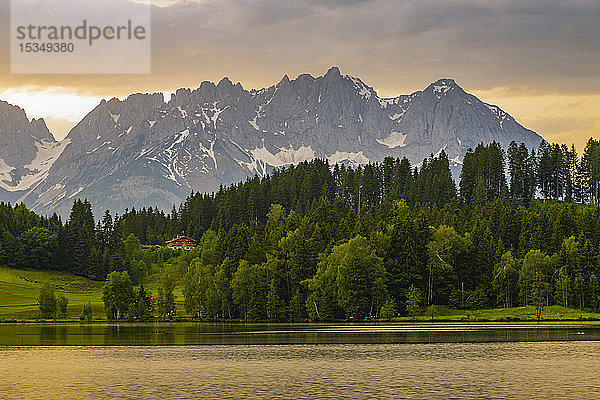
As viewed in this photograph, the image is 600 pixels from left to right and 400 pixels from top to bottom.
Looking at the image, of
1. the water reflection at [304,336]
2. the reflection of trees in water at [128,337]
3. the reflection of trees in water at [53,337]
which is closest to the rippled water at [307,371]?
the water reflection at [304,336]

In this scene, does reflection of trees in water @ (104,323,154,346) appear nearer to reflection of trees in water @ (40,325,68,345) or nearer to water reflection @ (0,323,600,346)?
water reflection @ (0,323,600,346)

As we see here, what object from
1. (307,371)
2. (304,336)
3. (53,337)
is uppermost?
(53,337)

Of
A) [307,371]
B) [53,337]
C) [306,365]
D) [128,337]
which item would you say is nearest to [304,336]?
[128,337]

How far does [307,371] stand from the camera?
80.6m

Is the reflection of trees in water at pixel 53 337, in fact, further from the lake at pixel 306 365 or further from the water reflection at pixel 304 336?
the lake at pixel 306 365

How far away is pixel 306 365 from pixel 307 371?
540cm

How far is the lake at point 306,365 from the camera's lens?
220ft

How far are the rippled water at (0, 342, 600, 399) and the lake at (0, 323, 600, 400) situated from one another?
0.11m

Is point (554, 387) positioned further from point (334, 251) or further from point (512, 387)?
point (334, 251)

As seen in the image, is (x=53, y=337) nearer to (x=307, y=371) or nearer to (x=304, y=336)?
(x=304, y=336)

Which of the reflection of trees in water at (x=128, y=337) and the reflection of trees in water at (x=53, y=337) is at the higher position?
the reflection of trees in water at (x=53, y=337)

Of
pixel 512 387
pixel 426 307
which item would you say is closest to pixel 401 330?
pixel 426 307

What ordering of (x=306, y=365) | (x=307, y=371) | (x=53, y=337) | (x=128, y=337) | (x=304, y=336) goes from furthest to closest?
(x=53, y=337), (x=128, y=337), (x=304, y=336), (x=306, y=365), (x=307, y=371)

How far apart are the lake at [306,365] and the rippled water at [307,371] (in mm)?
114
